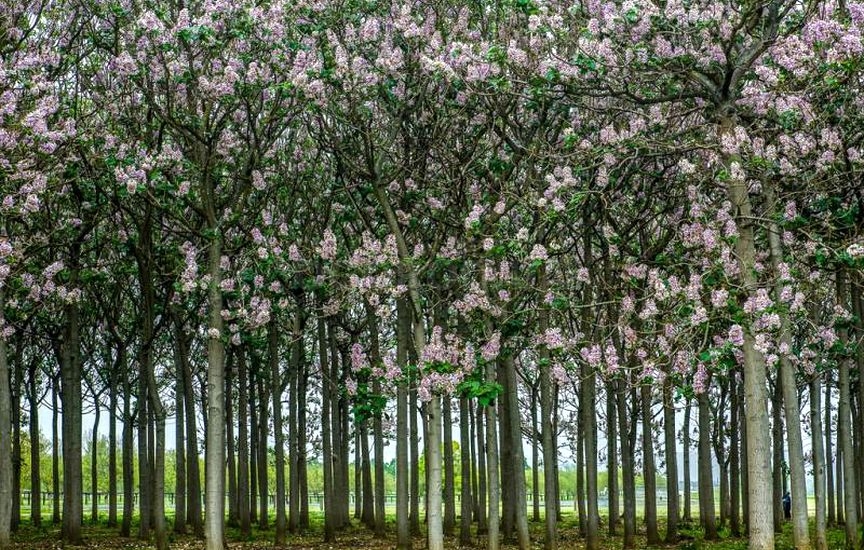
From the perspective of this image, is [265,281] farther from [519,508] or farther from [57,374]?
[57,374]

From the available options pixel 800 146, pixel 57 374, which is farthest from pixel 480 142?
pixel 57 374

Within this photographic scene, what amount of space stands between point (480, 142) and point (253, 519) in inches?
773

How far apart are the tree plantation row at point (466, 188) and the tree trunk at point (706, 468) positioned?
0.61 ft

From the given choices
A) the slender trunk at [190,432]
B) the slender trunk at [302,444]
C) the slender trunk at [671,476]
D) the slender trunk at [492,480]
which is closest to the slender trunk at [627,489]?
the slender trunk at [671,476]

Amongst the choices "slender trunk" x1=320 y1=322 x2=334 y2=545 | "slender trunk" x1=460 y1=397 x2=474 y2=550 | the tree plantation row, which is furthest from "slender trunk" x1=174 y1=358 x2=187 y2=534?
"slender trunk" x1=460 y1=397 x2=474 y2=550

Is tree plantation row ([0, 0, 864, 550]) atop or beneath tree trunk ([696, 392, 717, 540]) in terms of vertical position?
atop

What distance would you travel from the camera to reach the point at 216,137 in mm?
18469

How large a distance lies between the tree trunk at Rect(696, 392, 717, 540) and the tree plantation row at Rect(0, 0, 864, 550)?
186 millimetres

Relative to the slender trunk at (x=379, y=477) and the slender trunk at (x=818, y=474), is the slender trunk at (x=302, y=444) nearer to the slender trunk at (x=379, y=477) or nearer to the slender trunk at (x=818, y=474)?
the slender trunk at (x=379, y=477)

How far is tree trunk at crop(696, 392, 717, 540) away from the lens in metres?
24.0

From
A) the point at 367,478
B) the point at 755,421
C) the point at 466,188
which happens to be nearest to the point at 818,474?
the point at 755,421

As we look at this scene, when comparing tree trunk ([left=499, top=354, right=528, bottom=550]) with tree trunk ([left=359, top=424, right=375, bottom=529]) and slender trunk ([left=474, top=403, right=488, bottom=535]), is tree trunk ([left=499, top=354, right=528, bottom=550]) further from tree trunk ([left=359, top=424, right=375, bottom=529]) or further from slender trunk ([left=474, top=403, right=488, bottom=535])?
tree trunk ([left=359, top=424, right=375, bottom=529])

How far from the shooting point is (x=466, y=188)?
19938 millimetres

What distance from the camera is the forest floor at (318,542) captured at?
2214 centimetres
